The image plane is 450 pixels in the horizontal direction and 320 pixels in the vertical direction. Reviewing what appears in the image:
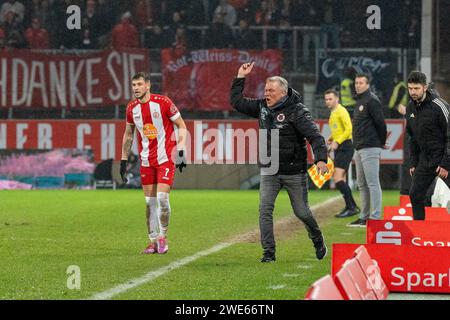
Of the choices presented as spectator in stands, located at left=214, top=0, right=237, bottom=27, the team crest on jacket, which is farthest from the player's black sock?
spectator in stands, located at left=214, top=0, right=237, bottom=27

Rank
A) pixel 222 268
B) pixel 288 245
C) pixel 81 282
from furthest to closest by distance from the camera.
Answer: pixel 288 245
pixel 222 268
pixel 81 282

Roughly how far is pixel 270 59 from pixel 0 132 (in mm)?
6843

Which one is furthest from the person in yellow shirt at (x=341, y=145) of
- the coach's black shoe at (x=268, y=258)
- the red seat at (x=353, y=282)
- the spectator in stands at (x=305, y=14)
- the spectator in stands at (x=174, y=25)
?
the spectator in stands at (x=174, y=25)

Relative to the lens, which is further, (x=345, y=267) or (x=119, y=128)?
(x=119, y=128)

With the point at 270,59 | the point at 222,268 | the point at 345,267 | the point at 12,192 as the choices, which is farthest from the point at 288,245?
the point at 270,59

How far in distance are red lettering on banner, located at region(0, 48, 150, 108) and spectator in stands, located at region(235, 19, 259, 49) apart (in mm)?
2359

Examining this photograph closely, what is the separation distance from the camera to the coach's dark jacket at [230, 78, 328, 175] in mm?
11656

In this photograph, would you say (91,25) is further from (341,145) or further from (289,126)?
(289,126)

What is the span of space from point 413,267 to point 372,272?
769 mm

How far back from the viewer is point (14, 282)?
10.0 meters

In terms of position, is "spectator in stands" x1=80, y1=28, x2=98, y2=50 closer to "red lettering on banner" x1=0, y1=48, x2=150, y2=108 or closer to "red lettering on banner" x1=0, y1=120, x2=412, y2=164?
"red lettering on banner" x1=0, y1=48, x2=150, y2=108

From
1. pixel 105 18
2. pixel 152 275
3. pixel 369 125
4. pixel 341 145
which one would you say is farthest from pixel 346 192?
pixel 105 18

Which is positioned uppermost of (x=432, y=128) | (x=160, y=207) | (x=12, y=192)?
(x=432, y=128)
